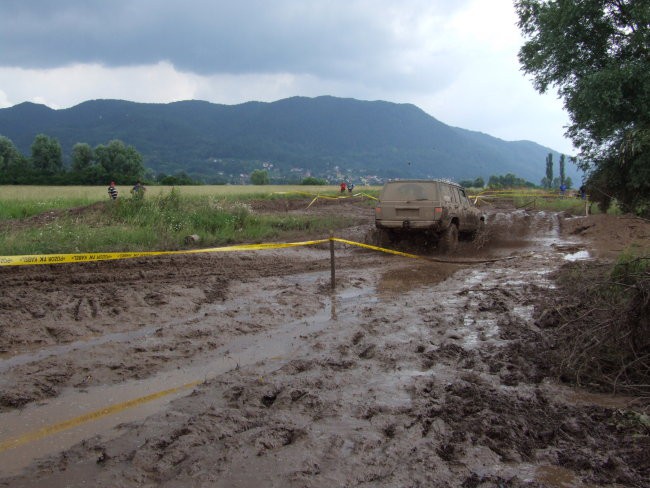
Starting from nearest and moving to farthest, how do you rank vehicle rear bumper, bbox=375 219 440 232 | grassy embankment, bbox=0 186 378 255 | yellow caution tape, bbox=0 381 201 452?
yellow caution tape, bbox=0 381 201 452 < grassy embankment, bbox=0 186 378 255 < vehicle rear bumper, bbox=375 219 440 232

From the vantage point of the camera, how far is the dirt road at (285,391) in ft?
10.3

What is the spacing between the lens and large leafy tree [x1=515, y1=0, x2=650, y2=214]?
1822 centimetres

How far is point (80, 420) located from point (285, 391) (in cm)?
159

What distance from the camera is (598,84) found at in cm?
1822

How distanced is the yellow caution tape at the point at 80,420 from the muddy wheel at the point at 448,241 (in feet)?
31.8

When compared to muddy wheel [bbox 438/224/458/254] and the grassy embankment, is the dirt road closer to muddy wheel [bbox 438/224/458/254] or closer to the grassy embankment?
the grassy embankment

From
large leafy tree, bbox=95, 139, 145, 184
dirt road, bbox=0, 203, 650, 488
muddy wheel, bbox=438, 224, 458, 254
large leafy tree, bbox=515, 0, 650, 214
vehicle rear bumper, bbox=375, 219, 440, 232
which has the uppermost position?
large leafy tree, bbox=95, 139, 145, 184

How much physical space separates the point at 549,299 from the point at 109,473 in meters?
6.46

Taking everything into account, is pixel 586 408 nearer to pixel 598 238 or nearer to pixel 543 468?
pixel 543 468

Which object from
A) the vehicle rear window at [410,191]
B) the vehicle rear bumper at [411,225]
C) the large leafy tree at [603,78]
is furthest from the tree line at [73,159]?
the vehicle rear bumper at [411,225]

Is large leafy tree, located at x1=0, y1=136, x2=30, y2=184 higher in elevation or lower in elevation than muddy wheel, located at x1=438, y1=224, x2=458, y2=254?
higher

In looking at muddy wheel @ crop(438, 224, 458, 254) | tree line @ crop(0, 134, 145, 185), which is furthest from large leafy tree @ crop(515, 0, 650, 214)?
Answer: tree line @ crop(0, 134, 145, 185)

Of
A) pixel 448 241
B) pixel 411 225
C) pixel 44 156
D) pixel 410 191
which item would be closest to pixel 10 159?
pixel 44 156

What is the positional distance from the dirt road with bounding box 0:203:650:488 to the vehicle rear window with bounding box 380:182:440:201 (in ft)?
14.5
